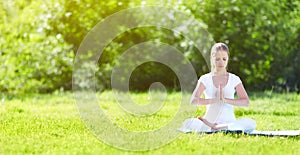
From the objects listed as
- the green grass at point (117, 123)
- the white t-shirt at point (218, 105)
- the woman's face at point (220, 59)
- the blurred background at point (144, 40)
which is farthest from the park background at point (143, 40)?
the woman's face at point (220, 59)

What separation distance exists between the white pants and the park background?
335 cm

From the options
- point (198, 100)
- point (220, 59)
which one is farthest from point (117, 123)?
point (220, 59)

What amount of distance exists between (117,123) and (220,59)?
1213 mm

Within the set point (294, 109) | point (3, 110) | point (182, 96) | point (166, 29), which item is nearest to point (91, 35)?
point (166, 29)

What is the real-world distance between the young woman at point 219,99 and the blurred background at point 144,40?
3676 millimetres

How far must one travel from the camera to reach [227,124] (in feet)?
17.4

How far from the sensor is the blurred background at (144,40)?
9.21m

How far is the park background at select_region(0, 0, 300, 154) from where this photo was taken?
9195mm

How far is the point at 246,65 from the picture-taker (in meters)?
9.41

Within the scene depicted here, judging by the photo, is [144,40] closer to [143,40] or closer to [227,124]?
[143,40]

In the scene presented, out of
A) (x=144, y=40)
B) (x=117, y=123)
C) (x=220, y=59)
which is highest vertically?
(x=144, y=40)

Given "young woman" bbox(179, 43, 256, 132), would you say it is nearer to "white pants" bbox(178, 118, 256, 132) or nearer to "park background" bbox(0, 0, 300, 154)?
"white pants" bbox(178, 118, 256, 132)

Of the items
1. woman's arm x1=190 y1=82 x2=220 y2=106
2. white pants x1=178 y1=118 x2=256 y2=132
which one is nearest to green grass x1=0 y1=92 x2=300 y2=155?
white pants x1=178 y1=118 x2=256 y2=132

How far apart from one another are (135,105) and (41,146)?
3035mm
